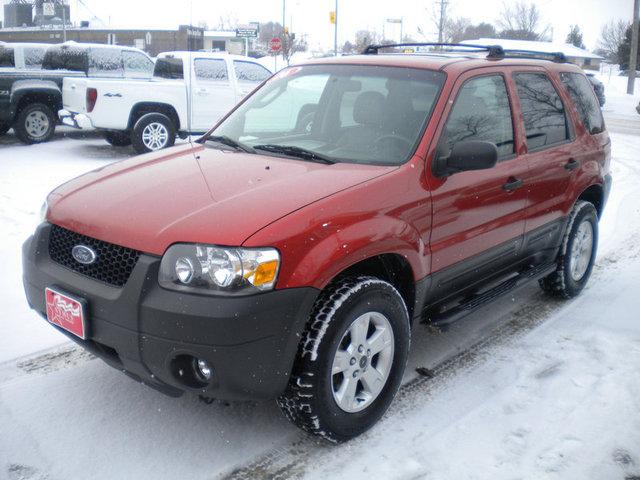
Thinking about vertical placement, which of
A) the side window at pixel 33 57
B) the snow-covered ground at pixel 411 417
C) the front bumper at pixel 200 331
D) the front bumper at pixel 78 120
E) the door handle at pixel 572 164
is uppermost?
the side window at pixel 33 57

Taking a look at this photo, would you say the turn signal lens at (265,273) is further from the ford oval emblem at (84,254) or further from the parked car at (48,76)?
the parked car at (48,76)

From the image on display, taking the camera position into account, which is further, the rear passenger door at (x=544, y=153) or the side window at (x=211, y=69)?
the side window at (x=211, y=69)

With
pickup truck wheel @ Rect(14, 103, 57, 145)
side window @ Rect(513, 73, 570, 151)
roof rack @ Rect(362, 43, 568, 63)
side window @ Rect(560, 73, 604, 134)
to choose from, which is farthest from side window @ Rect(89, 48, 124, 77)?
side window @ Rect(513, 73, 570, 151)

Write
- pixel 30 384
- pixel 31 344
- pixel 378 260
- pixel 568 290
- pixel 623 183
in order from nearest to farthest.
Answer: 1. pixel 378 260
2. pixel 30 384
3. pixel 31 344
4. pixel 568 290
5. pixel 623 183

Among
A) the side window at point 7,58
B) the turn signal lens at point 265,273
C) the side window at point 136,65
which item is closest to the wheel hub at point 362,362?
the turn signal lens at point 265,273

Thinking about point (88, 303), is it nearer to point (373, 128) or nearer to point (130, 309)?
point (130, 309)

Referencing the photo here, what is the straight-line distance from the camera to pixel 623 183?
10.3m

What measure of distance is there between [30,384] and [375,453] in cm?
191

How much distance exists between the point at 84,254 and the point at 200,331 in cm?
75

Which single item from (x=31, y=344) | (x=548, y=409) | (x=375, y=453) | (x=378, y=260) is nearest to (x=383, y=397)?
(x=375, y=453)

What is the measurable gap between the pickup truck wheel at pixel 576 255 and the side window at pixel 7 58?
11248 mm

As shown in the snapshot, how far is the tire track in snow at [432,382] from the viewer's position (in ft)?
9.79

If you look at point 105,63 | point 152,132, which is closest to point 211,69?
point 152,132

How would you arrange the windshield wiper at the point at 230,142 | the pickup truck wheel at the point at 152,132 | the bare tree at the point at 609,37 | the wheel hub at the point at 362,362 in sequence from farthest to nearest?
the bare tree at the point at 609,37 → the pickup truck wheel at the point at 152,132 → the windshield wiper at the point at 230,142 → the wheel hub at the point at 362,362
